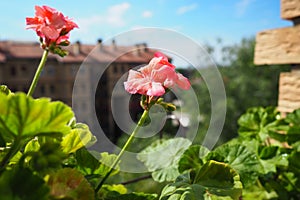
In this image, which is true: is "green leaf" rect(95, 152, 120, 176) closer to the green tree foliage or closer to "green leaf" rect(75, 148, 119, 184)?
"green leaf" rect(75, 148, 119, 184)

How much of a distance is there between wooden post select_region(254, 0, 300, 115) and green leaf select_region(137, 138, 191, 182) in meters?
0.35

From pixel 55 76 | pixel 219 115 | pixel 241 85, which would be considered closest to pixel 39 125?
pixel 219 115

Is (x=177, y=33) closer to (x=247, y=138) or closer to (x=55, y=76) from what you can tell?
(x=247, y=138)

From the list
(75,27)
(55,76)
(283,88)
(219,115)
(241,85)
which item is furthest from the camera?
(55,76)

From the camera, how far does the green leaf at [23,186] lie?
0.74 ft

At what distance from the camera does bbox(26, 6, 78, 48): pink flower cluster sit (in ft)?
1.16

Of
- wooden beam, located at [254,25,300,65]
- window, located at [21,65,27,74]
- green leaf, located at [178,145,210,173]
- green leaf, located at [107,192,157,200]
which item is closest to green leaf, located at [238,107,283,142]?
wooden beam, located at [254,25,300,65]

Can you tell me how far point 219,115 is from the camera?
472 mm

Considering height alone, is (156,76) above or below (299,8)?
below

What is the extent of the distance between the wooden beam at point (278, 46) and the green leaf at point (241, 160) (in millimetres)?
362

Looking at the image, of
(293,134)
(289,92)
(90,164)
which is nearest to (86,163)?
(90,164)

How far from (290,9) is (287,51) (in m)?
0.09

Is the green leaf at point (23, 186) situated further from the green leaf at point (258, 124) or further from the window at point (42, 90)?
the window at point (42, 90)

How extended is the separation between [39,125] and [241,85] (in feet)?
30.8
